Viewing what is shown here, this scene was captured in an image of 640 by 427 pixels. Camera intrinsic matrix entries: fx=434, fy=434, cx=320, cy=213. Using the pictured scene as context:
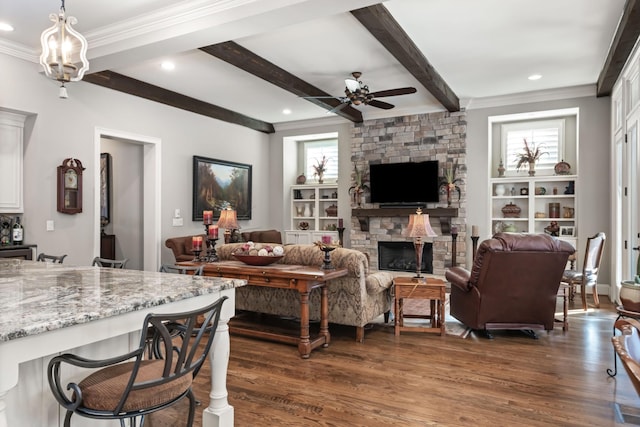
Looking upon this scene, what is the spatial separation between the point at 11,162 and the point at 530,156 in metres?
7.41

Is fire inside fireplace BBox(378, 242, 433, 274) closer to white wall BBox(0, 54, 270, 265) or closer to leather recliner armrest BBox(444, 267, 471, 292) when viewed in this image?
leather recliner armrest BBox(444, 267, 471, 292)

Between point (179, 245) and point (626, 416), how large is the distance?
17.5 ft

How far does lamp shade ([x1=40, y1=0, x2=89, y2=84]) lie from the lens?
2.56 meters

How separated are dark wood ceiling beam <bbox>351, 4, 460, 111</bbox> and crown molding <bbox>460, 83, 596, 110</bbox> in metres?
1.12

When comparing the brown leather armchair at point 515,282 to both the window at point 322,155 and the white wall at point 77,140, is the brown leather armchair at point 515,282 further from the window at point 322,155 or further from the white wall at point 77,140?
the window at point 322,155

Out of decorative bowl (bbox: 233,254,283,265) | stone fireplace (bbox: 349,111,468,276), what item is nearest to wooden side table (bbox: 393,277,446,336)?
decorative bowl (bbox: 233,254,283,265)

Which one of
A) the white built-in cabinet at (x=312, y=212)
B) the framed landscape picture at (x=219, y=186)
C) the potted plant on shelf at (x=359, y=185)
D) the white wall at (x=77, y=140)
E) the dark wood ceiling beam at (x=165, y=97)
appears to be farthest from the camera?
the white built-in cabinet at (x=312, y=212)

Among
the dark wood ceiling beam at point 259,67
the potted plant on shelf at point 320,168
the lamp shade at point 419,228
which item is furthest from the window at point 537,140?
the lamp shade at point 419,228

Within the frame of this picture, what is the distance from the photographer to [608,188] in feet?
21.2

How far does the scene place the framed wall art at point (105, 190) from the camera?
22.7ft

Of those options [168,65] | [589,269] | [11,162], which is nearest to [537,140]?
[589,269]

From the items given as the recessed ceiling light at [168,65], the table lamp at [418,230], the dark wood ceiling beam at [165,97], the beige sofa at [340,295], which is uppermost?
the recessed ceiling light at [168,65]

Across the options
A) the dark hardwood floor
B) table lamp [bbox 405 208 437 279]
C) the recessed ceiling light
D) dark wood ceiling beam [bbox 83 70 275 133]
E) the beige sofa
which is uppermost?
the recessed ceiling light

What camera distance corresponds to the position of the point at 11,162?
4.73 meters
